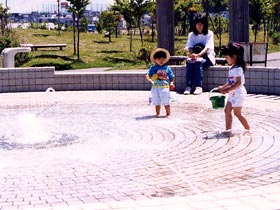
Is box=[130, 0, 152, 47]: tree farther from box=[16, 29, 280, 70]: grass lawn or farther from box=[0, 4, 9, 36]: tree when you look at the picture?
box=[0, 4, 9, 36]: tree

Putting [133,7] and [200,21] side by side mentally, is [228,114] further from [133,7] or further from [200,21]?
[133,7]

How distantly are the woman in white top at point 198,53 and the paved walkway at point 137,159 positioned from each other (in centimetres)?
164

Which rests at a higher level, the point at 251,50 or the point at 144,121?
the point at 251,50

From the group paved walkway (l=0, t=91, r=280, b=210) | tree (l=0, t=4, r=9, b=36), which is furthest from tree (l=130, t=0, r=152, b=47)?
paved walkway (l=0, t=91, r=280, b=210)

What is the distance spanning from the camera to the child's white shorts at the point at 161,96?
9.63 m

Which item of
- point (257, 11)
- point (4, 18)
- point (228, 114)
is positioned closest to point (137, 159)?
point (228, 114)

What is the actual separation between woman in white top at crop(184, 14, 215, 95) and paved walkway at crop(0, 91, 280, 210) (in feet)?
5.39

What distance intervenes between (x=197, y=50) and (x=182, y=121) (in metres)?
3.89

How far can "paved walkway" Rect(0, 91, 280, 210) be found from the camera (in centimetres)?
515

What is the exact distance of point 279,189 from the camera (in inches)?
207

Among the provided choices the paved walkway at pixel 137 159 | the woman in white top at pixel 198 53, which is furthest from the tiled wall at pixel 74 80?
the paved walkway at pixel 137 159

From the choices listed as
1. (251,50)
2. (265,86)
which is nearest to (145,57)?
(251,50)

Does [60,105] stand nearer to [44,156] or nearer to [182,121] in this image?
[182,121]

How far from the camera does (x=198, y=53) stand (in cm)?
1289
